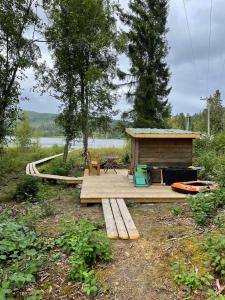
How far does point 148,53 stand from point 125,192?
13977 millimetres

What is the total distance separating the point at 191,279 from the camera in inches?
134

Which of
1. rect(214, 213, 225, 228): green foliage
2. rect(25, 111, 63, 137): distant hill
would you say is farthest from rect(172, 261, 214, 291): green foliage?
rect(25, 111, 63, 137): distant hill

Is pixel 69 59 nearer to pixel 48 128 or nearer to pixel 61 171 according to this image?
pixel 61 171

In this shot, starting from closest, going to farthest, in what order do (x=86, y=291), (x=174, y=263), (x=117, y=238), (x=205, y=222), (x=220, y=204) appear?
(x=86, y=291) < (x=174, y=263) < (x=117, y=238) < (x=205, y=222) < (x=220, y=204)

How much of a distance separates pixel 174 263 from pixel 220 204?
248cm

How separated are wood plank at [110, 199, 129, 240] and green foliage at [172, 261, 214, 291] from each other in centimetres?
129

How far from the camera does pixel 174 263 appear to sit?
3791 mm

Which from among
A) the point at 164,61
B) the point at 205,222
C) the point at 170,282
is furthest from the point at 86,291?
the point at 164,61

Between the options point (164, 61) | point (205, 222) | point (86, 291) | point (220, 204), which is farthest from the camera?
point (164, 61)

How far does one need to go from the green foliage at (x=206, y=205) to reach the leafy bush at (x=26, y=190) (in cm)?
434

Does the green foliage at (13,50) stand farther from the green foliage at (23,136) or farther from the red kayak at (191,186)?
the green foliage at (23,136)

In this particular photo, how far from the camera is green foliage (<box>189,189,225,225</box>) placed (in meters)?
5.13

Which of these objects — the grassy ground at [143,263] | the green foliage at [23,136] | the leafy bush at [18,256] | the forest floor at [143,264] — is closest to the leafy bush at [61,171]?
the grassy ground at [143,263]

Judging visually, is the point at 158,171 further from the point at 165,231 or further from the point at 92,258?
the point at 92,258
